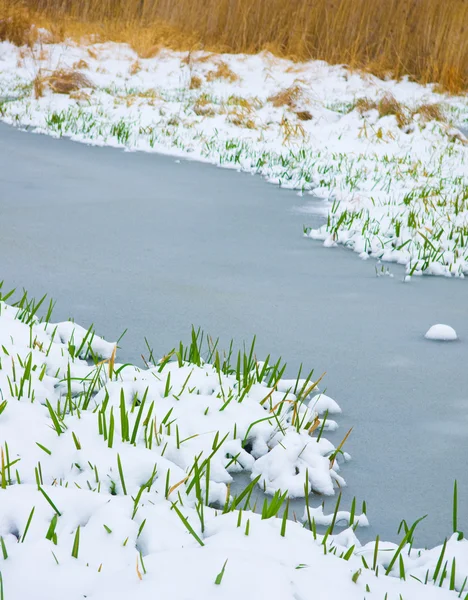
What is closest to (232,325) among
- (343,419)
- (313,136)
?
(343,419)

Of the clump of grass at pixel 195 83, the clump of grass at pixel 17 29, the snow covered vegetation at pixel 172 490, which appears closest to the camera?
the snow covered vegetation at pixel 172 490

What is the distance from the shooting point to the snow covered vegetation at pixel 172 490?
4.47 ft

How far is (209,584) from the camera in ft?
4.35

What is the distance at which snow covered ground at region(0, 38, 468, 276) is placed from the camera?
4609 mm

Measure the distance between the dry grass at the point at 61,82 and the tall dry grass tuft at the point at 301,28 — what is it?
408 centimetres

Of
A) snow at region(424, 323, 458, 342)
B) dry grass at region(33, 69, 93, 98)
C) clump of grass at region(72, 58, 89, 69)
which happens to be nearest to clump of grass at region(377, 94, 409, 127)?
dry grass at region(33, 69, 93, 98)

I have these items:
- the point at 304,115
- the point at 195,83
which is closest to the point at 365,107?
the point at 304,115

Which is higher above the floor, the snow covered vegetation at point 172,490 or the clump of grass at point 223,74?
the clump of grass at point 223,74

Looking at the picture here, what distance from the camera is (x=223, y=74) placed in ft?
45.2

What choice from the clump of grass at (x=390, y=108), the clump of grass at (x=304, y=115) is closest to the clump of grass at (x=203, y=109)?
the clump of grass at (x=304, y=115)

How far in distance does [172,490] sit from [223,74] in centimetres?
1291

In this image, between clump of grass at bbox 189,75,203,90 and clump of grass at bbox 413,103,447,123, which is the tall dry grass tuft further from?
clump of grass at bbox 413,103,447,123

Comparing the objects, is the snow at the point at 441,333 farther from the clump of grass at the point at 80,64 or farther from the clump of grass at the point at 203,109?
the clump of grass at the point at 80,64

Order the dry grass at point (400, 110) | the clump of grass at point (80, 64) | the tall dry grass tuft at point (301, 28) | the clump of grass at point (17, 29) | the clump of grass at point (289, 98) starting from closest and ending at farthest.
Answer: the dry grass at point (400, 110) → the clump of grass at point (289, 98) → the tall dry grass tuft at point (301, 28) → the clump of grass at point (80, 64) → the clump of grass at point (17, 29)
